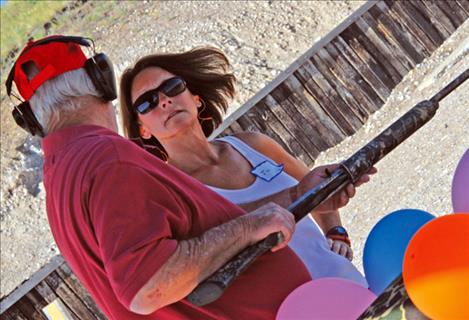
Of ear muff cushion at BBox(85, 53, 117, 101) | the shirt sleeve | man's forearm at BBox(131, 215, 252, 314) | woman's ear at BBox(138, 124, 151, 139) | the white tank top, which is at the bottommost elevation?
the white tank top

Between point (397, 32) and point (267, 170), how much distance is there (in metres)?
4.72

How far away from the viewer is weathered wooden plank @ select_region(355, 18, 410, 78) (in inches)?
293

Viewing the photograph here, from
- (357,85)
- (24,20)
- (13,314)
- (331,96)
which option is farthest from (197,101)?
(24,20)

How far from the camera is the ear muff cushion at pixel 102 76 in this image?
7.68 feet

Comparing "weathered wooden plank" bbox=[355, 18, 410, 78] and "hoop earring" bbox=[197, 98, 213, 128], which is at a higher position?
"hoop earring" bbox=[197, 98, 213, 128]

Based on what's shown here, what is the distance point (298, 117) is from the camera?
23.1 feet

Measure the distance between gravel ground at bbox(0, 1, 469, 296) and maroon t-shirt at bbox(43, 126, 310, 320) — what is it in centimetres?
321

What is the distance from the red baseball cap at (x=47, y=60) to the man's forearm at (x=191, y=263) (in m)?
0.59

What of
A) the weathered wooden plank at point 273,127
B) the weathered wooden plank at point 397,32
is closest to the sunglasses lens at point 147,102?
the weathered wooden plank at point 273,127

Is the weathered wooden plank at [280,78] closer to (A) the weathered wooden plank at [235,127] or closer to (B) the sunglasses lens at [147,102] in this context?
(A) the weathered wooden plank at [235,127]

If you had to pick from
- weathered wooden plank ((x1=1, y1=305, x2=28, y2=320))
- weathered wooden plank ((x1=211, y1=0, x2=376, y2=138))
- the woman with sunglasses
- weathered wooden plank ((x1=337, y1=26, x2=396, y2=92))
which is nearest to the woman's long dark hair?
the woman with sunglasses

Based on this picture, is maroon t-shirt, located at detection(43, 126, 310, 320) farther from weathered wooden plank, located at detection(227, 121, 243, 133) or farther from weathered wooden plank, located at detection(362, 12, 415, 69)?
weathered wooden plank, located at detection(362, 12, 415, 69)

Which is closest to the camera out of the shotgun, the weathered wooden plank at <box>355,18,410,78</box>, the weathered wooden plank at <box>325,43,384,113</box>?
Result: the shotgun

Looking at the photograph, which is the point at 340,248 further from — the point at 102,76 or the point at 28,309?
the point at 28,309
